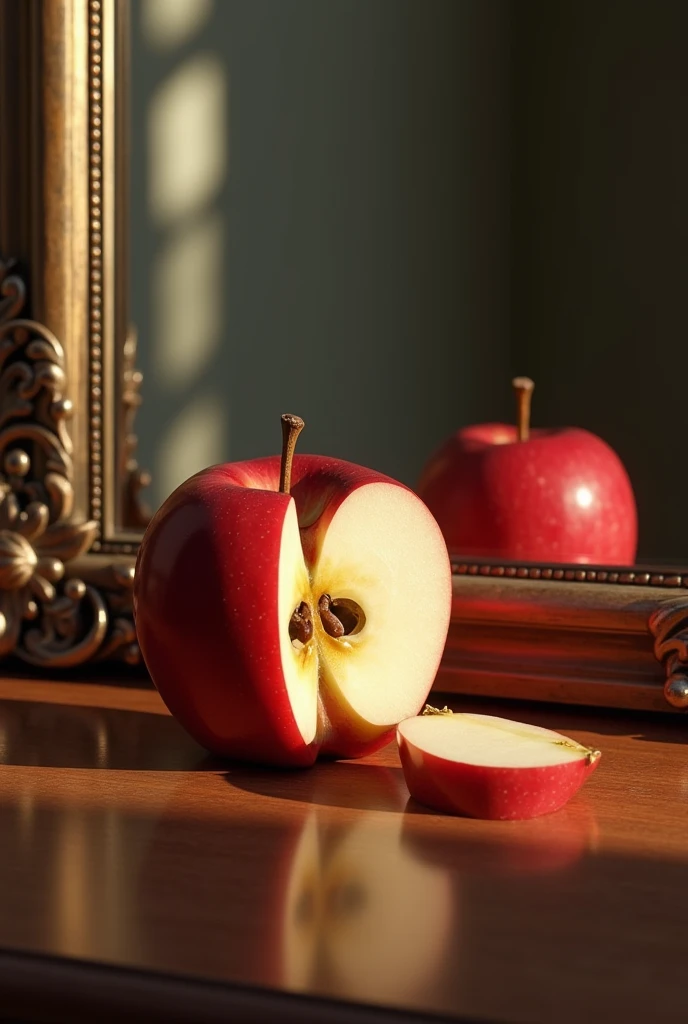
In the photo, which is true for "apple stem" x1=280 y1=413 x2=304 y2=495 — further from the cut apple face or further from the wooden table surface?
the wooden table surface

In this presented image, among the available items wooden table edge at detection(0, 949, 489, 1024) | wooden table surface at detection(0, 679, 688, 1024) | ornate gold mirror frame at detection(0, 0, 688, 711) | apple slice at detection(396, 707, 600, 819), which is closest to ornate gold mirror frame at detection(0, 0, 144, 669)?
ornate gold mirror frame at detection(0, 0, 688, 711)

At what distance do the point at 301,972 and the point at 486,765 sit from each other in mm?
186

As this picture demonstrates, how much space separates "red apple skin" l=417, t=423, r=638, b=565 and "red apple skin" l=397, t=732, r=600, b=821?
9.7 inches

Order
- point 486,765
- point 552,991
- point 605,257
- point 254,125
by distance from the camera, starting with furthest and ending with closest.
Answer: point 254,125 < point 605,257 < point 486,765 < point 552,991

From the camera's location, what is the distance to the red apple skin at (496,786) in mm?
552

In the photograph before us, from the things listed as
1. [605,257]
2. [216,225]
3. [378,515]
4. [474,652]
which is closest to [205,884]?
[378,515]

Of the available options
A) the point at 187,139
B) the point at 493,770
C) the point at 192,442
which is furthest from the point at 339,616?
the point at 187,139

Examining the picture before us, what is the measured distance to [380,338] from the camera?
0.85 m

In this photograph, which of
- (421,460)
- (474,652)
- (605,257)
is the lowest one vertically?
(474,652)

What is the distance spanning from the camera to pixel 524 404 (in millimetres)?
810

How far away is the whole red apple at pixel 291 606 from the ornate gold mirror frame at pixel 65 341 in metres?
0.27

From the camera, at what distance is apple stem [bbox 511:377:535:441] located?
0.81 meters

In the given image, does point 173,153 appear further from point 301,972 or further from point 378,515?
point 301,972

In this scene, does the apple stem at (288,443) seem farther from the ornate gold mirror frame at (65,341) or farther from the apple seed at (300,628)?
the ornate gold mirror frame at (65,341)
